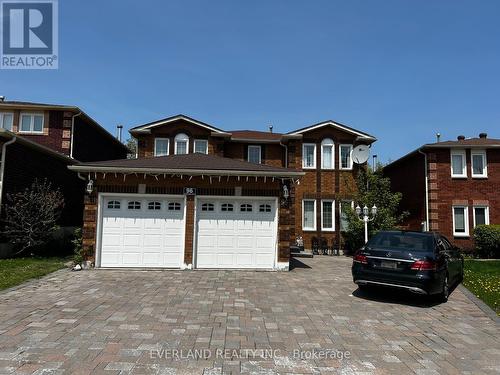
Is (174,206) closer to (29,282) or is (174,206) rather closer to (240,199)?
(240,199)

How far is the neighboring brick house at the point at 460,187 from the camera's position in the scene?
18.8 m

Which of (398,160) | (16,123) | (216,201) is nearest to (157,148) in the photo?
(16,123)

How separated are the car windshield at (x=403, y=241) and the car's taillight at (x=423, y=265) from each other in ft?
1.49

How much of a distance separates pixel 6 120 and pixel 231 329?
1819cm

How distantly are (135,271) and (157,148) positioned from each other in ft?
34.7

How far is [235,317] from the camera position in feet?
22.1

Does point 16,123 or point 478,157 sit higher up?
point 16,123

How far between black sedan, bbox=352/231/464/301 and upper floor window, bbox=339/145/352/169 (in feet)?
38.5

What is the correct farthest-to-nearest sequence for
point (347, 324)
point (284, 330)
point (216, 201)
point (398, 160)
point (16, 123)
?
point (398, 160) < point (16, 123) < point (216, 201) < point (347, 324) < point (284, 330)

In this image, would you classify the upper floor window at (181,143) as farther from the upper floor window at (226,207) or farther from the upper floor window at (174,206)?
the upper floor window at (226,207)

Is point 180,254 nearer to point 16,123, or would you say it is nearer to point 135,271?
point 135,271

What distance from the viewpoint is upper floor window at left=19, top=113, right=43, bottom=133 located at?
1872 cm

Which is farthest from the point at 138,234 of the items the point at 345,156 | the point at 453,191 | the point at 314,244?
the point at 453,191

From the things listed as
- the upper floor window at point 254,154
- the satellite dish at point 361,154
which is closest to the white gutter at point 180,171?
the satellite dish at point 361,154
